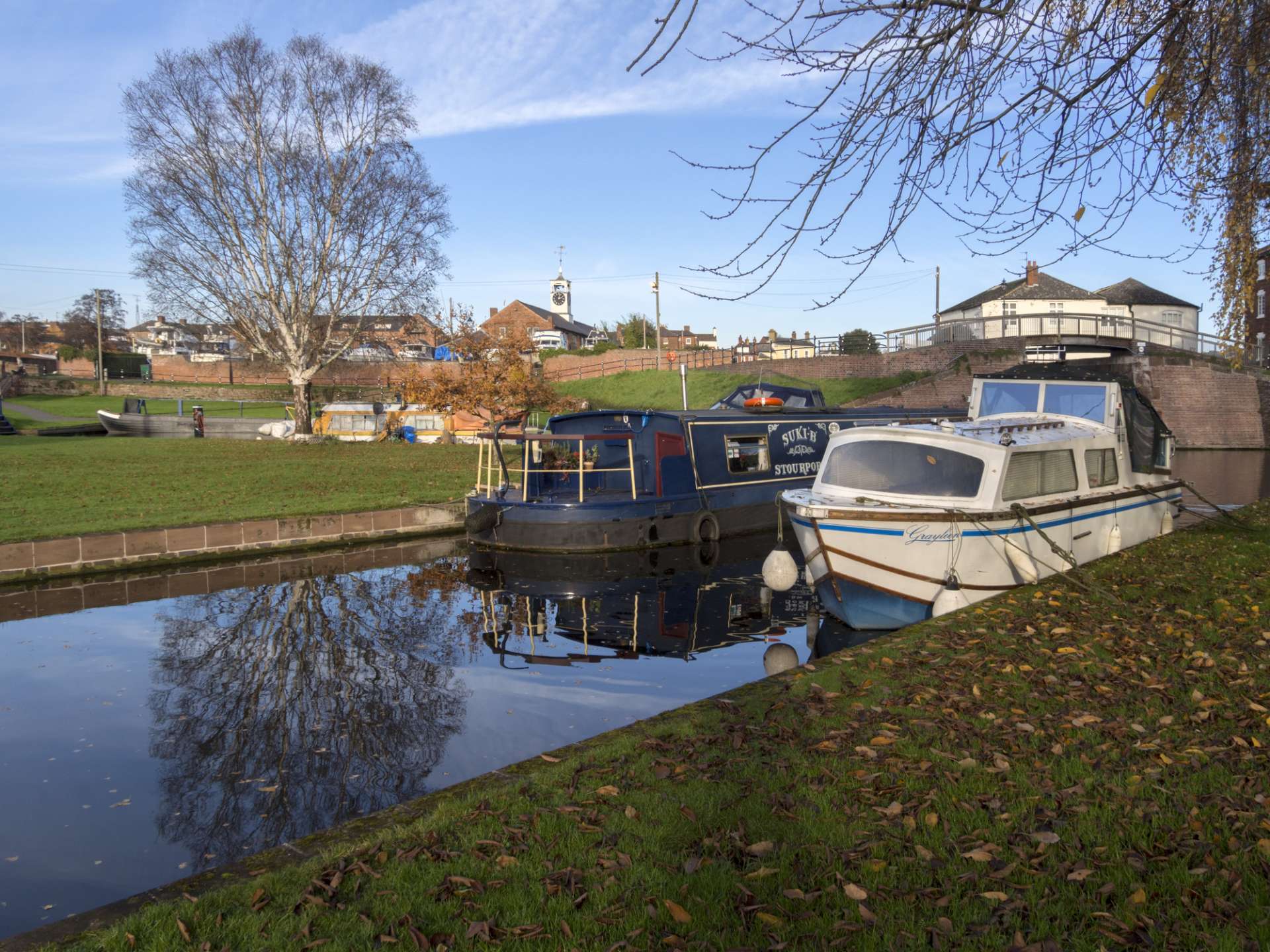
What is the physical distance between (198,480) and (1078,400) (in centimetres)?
1796

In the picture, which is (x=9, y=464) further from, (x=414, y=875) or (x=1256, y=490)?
(x=1256, y=490)

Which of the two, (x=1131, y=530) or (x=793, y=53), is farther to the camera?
(x=1131, y=530)

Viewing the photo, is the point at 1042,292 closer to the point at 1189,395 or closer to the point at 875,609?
the point at 1189,395

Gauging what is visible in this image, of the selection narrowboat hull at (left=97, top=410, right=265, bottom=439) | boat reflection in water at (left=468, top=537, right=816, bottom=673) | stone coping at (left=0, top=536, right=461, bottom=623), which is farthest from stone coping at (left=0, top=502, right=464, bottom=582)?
narrowboat hull at (left=97, top=410, right=265, bottom=439)

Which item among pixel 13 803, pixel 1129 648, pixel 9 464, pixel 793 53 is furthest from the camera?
pixel 9 464

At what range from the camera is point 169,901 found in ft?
12.7

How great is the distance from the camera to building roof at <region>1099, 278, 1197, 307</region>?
72812 mm

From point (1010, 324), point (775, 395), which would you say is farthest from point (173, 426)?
point (1010, 324)

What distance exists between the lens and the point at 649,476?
17.2m

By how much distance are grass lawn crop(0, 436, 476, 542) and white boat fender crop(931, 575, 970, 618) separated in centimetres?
1117

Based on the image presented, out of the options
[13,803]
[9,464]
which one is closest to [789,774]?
[13,803]

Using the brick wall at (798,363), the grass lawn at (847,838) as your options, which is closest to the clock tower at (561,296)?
the brick wall at (798,363)

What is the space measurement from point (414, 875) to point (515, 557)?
12.2m

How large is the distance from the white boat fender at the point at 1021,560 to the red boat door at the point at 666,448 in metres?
7.38
